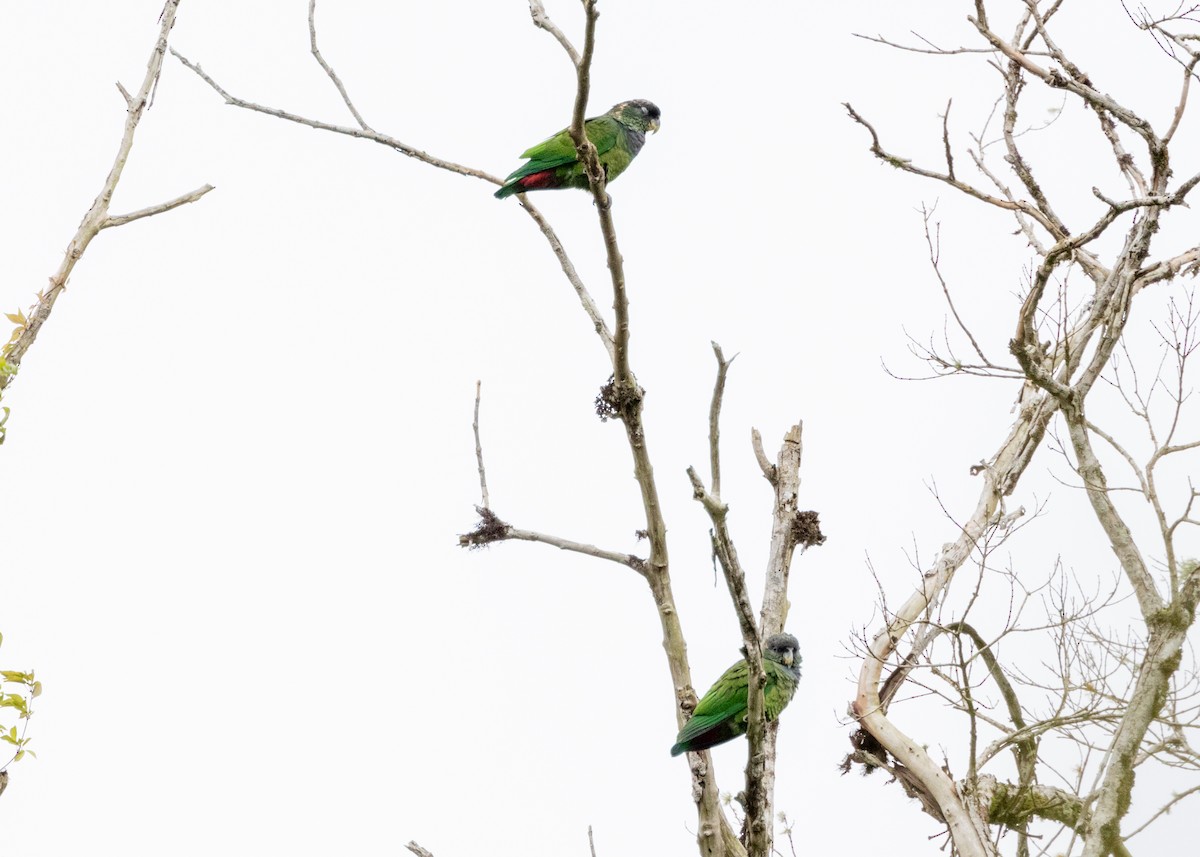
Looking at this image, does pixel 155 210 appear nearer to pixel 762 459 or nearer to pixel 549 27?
pixel 549 27

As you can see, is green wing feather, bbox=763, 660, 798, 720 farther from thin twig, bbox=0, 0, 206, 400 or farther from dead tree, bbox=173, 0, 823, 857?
thin twig, bbox=0, 0, 206, 400

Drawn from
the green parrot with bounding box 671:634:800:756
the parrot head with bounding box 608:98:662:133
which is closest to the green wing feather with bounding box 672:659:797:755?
the green parrot with bounding box 671:634:800:756

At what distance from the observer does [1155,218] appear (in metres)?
6.64

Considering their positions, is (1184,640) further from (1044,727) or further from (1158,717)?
(1044,727)

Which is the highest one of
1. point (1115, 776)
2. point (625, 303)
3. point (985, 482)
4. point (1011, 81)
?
point (1011, 81)

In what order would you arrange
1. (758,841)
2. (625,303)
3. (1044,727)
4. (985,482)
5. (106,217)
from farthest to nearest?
1. (985,482)
2. (1044,727)
3. (625,303)
4. (758,841)
5. (106,217)

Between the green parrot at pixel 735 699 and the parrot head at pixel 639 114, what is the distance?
12.4 ft

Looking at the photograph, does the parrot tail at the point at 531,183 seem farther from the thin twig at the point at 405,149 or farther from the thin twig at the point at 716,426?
the thin twig at the point at 716,426

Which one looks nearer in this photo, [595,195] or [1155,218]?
[595,195]

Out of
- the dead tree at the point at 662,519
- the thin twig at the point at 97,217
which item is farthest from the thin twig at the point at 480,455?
the thin twig at the point at 97,217

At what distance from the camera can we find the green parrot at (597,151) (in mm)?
7141

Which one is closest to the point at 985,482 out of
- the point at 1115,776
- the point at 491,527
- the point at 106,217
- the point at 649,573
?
the point at 1115,776

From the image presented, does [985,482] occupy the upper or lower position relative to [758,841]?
upper

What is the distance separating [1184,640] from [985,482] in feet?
7.44
